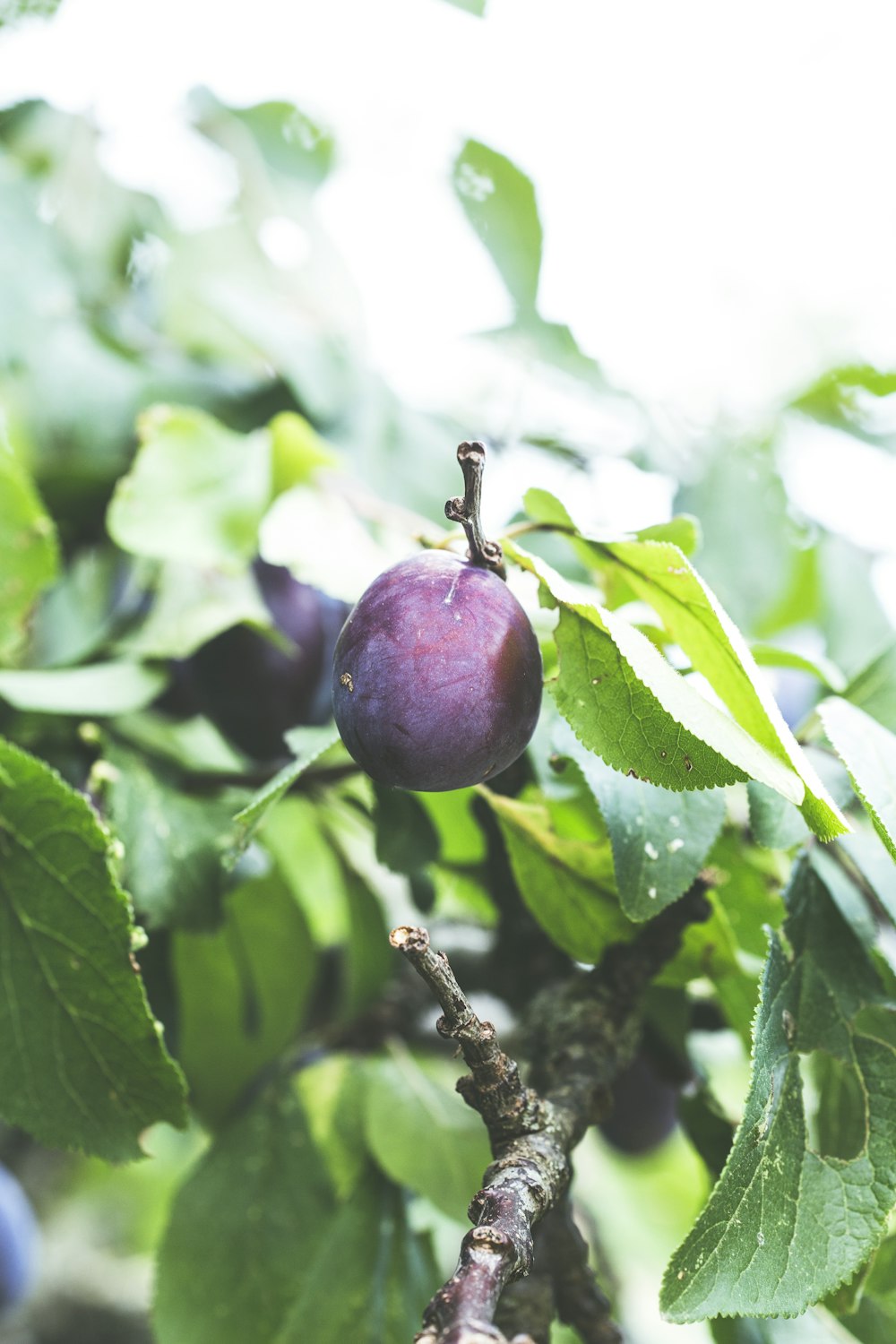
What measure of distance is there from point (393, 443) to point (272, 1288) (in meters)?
0.57

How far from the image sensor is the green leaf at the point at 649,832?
401mm

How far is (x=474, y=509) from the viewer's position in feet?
1.23

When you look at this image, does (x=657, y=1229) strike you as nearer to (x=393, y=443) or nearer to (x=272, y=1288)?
(x=272, y=1288)

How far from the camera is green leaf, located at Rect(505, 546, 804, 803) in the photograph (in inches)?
13.2

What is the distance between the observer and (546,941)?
0.66 meters

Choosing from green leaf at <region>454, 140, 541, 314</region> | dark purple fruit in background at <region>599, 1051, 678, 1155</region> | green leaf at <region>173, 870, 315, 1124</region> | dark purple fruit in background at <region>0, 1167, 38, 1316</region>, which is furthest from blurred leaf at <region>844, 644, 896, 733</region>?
dark purple fruit in background at <region>0, 1167, 38, 1316</region>

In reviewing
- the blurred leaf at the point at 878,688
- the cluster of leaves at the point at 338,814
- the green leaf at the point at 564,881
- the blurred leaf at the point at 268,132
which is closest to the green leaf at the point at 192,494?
the cluster of leaves at the point at 338,814

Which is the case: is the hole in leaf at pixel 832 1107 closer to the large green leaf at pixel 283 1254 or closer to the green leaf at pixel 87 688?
the large green leaf at pixel 283 1254

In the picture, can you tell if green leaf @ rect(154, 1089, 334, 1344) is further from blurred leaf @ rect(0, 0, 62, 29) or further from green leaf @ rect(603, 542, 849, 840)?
blurred leaf @ rect(0, 0, 62, 29)

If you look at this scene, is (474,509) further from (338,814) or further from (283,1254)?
(283,1254)

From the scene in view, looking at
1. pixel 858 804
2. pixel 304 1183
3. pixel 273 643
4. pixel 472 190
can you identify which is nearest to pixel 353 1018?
pixel 304 1183

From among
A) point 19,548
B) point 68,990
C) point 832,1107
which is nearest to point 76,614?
point 19,548

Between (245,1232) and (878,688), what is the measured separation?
0.47m

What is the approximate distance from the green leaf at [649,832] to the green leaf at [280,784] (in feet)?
0.34
